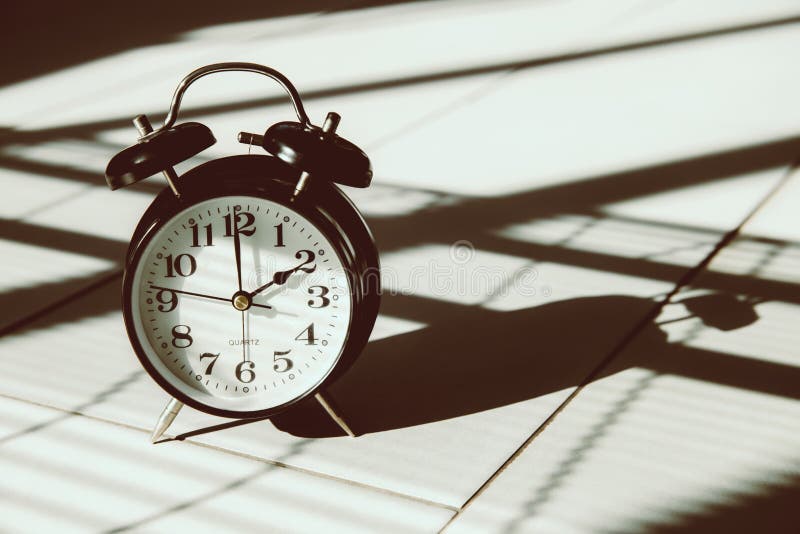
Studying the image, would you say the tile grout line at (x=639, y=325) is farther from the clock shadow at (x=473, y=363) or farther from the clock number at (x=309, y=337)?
the clock number at (x=309, y=337)


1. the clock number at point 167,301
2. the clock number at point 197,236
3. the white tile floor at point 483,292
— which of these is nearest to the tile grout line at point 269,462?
the white tile floor at point 483,292

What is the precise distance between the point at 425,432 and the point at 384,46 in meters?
2.52

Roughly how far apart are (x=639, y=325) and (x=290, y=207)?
35.0 inches

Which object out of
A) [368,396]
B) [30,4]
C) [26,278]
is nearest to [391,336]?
[368,396]

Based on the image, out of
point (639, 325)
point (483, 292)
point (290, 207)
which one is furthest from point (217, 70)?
point (639, 325)

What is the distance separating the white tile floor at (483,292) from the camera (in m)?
1.73

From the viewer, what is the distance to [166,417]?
1830 mm

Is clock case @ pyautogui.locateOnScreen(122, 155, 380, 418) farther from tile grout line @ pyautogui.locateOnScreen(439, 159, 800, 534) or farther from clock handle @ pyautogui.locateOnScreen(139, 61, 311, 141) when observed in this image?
tile grout line @ pyautogui.locateOnScreen(439, 159, 800, 534)

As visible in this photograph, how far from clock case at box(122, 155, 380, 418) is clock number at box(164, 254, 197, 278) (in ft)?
0.18

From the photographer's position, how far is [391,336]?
2207 millimetres

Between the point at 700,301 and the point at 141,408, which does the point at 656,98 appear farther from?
the point at 141,408

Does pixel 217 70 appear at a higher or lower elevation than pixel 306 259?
higher

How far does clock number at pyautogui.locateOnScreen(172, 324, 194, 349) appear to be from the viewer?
176 centimetres

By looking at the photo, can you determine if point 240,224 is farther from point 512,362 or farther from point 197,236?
point 512,362
